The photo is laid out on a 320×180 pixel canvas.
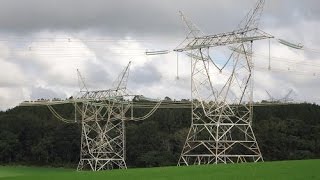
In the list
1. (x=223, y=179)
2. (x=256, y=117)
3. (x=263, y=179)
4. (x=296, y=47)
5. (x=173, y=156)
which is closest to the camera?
(x=263, y=179)

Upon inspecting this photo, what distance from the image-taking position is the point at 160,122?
333ft

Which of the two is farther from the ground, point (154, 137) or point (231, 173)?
point (231, 173)

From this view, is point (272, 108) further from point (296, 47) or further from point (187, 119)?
point (296, 47)

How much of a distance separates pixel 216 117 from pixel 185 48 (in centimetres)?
705

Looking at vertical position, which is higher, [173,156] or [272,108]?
[272,108]

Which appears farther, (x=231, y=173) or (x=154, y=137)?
(x=154, y=137)

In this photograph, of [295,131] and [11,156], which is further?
[11,156]

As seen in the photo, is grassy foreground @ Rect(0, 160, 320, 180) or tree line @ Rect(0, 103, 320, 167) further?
tree line @ Rect(0, 103, 320, 167)

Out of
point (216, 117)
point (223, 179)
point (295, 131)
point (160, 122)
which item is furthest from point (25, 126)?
point (223, 179)

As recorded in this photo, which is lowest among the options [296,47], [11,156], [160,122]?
[11,156]

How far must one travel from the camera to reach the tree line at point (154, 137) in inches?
3189

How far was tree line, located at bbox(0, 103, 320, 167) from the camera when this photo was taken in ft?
266

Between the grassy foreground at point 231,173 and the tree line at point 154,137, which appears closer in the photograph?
the grassy foreground at point 231,173

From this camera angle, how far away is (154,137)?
89625 mm
